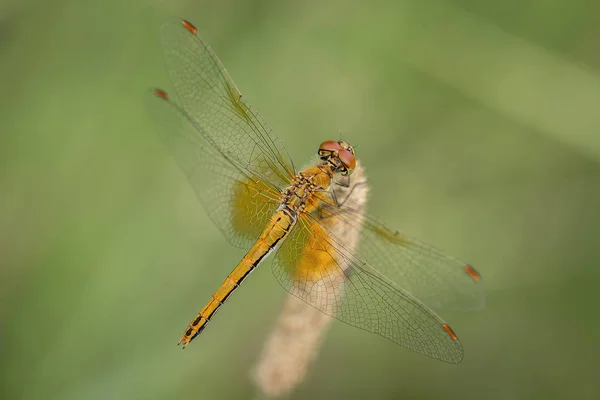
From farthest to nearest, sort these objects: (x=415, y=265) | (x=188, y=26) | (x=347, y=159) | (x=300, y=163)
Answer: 1. (x=300, y=163)
2. (x=347, y=159)
3. (x=188, y=26)
4. (x=415, y=265)

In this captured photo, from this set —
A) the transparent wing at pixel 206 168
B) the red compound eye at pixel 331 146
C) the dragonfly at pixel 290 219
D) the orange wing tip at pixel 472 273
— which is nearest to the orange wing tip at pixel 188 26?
the dragonfly at pixel 290 219

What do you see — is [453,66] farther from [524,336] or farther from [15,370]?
[15,370]

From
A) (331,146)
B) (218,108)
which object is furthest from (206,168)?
(331,146)

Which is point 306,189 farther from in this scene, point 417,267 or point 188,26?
point 188,26

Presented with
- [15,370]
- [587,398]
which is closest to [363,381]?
[587,398]

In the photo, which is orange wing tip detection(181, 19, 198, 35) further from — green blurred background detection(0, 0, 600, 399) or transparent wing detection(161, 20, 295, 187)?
green blurred background detection(0, 0, 600, 399)

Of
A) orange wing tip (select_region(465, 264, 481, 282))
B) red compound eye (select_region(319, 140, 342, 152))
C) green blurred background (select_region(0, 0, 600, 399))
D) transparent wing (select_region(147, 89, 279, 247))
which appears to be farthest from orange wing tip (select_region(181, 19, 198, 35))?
orange wing tip (select_region(465, 264, 481, 282))

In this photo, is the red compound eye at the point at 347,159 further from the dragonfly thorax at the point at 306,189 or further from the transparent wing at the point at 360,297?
the transparent wing at the point at 360,297
